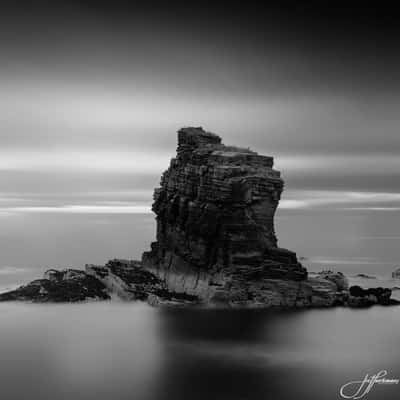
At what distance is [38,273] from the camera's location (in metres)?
116

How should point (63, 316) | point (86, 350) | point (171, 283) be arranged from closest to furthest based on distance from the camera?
1. point (86, 350)
2. point (63, 316)
3. point (171, 283)

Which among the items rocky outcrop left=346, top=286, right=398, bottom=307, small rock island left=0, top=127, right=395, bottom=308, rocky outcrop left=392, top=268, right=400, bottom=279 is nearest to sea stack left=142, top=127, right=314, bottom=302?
small rock island left=0, top=127, right=395, bottom=308

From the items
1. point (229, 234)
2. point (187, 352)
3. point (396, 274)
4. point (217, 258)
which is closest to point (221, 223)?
point (229, 234)

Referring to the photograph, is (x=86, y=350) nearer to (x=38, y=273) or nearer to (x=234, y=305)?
(x=234, y=305)

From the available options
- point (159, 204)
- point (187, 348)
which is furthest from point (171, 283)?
point (187, 348)

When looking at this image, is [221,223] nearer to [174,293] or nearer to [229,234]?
[229,234]

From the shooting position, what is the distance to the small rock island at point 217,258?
92.6 meters

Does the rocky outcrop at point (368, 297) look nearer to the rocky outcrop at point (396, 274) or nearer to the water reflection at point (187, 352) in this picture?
the water reflection at point (187, 352)

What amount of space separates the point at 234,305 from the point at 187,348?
15.0 m
